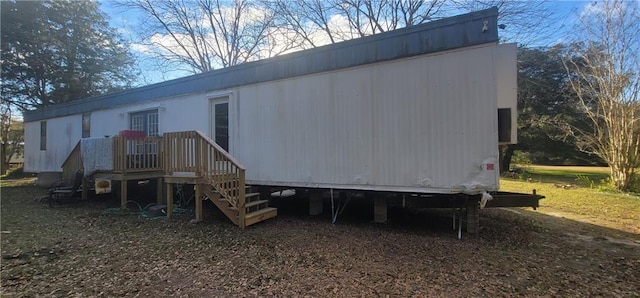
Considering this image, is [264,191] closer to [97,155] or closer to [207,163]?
[207,163]

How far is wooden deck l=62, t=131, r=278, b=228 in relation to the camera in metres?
5.64

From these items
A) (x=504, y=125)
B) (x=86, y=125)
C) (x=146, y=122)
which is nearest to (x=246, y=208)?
(x=504, y=125)

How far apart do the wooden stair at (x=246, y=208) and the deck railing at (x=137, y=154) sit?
2.51m

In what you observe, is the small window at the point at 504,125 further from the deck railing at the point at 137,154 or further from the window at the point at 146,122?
the window at the point at 146,122

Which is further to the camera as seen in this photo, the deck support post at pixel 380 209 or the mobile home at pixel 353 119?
the deck support post at pixel 380 209

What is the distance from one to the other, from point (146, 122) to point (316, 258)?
24.7 ft

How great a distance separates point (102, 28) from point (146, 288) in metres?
22.6

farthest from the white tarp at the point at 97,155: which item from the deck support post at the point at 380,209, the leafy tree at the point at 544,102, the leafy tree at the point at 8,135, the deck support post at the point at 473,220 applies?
the leafy tree at the point at 544,102

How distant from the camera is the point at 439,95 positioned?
4855 mm

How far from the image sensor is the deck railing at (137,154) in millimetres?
7167

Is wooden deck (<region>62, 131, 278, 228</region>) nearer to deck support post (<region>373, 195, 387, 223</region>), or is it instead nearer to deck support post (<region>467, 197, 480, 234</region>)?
deck support post (<region>373, 195, 387, 223</region>)

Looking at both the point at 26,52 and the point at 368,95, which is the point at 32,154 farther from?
the point at 368,95

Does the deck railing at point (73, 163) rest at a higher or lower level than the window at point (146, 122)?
lower

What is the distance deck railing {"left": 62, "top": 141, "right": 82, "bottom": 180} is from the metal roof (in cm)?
237
